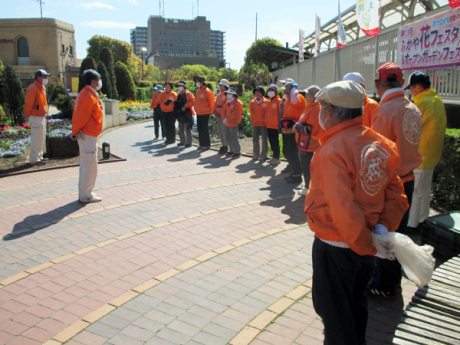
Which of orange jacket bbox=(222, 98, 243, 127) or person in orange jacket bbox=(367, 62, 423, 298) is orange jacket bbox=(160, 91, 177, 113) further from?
person in orange jacket bbox=(367, 62, 423, 298)

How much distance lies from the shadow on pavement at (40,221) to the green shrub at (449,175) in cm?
602

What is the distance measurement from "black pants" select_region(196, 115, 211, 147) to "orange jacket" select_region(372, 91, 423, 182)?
8.90 m

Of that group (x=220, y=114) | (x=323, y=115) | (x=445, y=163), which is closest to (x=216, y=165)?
(x=220, y=114)

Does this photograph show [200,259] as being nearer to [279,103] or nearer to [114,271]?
[114,271]

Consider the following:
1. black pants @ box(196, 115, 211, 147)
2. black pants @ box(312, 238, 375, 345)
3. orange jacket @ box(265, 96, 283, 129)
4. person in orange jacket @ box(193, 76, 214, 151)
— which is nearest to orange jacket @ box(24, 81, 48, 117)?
person in orange jacket @ box(193, 76, 214, 151)

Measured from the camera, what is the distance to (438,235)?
4.50m

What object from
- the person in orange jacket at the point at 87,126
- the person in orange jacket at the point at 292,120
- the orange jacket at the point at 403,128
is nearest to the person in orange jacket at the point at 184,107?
the person in orange jacket at the point at 292,120

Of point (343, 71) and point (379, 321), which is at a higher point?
point (343, 71)

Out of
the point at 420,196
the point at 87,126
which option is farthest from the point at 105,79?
the point at 420,196

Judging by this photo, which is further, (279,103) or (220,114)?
(220,114)

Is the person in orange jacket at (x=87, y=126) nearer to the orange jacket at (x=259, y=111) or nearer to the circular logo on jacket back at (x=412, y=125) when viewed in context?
the orange jacket at (x=259, y=111)

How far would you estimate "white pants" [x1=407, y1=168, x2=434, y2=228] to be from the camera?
5.16m

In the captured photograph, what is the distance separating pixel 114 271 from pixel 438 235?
11.9ft

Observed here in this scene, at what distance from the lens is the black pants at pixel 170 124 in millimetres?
13318
